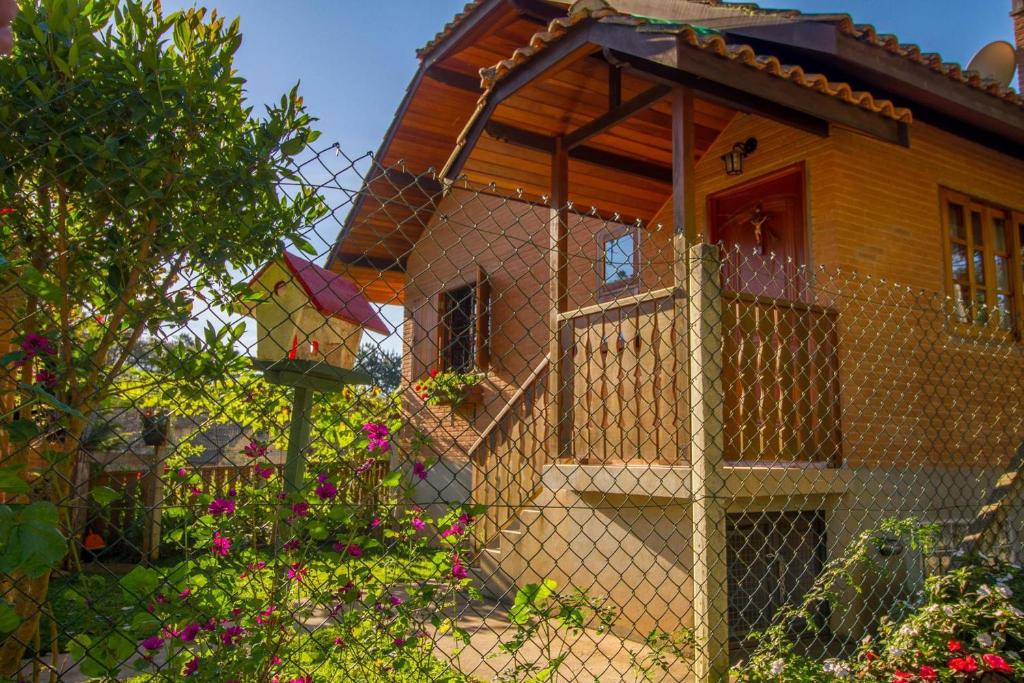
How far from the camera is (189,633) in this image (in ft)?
8.33

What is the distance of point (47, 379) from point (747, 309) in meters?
3.79

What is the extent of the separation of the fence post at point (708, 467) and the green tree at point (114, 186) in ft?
7.81

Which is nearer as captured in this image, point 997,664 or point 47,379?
point 47,379

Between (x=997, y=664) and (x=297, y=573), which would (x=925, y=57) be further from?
(x=297, y=573)

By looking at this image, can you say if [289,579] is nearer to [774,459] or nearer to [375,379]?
[375,379]

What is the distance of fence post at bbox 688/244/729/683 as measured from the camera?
13.8ft

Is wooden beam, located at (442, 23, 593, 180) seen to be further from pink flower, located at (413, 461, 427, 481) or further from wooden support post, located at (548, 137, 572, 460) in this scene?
pink flower, located at (413, 461, 427, 481)

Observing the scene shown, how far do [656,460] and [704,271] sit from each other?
121 centimetres

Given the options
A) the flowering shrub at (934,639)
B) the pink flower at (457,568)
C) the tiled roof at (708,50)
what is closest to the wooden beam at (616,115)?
the tiled roof at (708,50)

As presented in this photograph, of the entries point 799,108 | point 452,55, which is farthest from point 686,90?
point 452,55

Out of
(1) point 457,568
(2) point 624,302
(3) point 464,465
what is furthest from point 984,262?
(1) point 457,568

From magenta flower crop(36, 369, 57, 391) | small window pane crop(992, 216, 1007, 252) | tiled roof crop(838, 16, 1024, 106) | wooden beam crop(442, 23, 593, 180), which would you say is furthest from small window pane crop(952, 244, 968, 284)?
magenta flower crop(36, 369, 57, 391)

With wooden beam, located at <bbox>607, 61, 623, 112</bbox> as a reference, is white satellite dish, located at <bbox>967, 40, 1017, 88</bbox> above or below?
above

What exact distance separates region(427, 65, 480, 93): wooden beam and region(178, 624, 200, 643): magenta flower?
827cm
